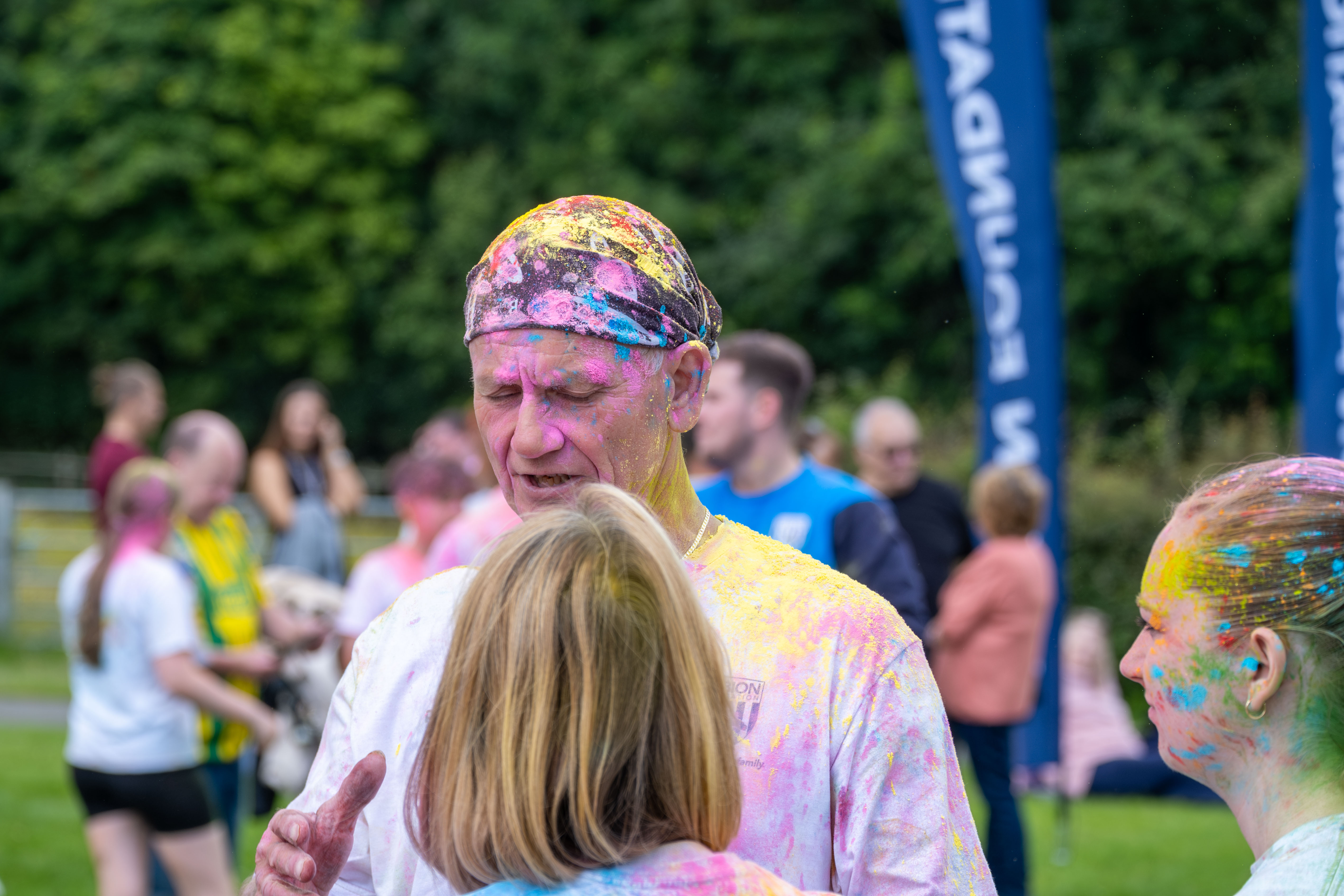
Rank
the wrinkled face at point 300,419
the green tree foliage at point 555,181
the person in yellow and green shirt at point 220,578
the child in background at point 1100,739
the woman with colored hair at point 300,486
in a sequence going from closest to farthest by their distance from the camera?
the person in yellow and green shirt at point 220,578, the woman with colored hair at point 300,486, the wrinkled face at point 300,419, the child in background at point 1100,739, the green tree foliage at point 555,181

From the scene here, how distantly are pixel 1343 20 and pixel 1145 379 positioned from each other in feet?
49.8

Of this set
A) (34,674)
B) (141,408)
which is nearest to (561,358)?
(141,408)

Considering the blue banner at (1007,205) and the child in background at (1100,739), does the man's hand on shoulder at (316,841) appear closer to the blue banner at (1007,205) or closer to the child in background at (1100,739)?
the blue banner at (1007,205)

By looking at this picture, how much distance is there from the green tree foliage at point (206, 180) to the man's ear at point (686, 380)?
26643 mm

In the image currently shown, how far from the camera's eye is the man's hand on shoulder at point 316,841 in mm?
1357

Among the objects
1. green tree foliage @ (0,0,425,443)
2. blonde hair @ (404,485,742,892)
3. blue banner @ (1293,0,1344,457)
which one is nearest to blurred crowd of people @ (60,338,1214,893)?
blue banner @ (1293,0,1344,457)

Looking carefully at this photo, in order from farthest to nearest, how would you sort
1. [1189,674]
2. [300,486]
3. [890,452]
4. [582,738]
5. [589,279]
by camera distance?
[300,486], [890,452], [1189,674], [589,279], [582,738]

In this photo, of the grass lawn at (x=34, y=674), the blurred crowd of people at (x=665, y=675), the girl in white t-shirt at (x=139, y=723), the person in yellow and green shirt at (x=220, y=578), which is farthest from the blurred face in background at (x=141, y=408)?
the blurred crowd of people at (x=665, y=675)

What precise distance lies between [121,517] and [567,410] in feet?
12.1

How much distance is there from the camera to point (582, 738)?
4.17ft

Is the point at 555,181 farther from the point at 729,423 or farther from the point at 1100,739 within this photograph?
the point at 729,423

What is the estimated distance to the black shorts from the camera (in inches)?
185

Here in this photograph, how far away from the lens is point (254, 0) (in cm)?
2733

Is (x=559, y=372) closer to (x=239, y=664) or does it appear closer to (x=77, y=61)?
(x=239, y=664)
